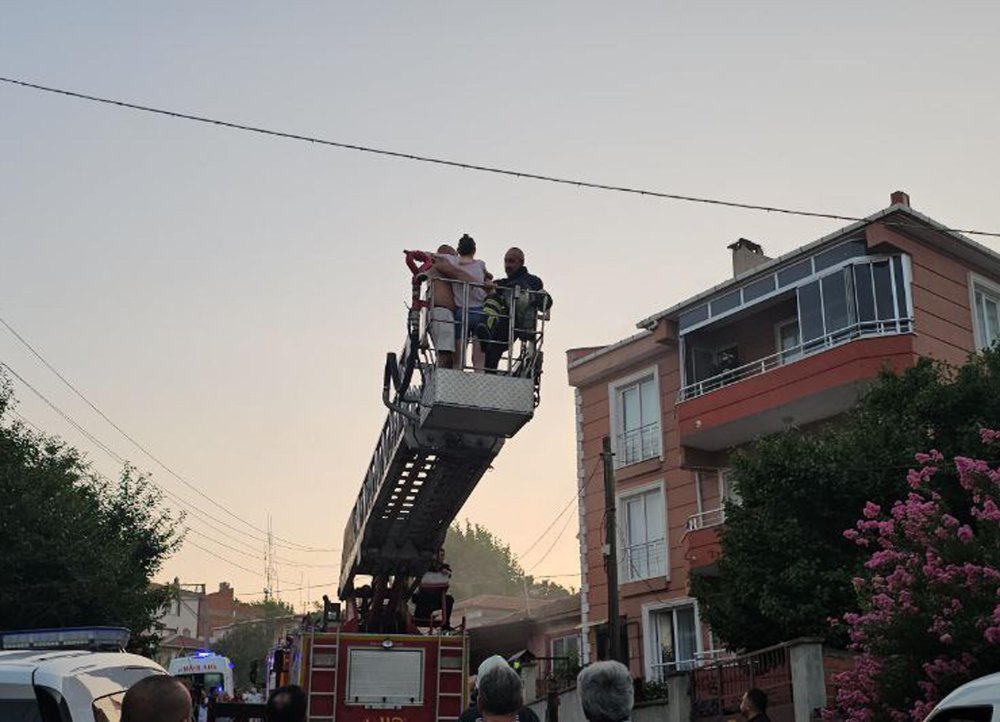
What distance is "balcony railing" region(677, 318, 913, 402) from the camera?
2055cm

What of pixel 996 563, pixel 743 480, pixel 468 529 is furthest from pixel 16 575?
pixel 468 529

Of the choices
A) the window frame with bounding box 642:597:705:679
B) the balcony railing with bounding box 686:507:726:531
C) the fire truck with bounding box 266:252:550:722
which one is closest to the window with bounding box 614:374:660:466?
the balcony railing with bounding box 686:507:726:531

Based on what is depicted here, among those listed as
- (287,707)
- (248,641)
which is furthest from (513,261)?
(248,641)

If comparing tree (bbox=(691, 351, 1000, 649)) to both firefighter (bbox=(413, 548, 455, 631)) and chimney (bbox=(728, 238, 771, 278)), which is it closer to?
firefighter (bbox=(413, 548, 455, 631))

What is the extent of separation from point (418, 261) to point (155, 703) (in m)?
7.56

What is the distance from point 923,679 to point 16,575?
15718mm

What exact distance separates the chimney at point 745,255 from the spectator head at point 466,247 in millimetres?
17007

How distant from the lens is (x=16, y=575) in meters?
20.5

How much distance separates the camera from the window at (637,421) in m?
26.4

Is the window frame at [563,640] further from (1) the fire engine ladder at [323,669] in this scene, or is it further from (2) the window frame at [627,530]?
(1) the fire engine ladder at [323,669]

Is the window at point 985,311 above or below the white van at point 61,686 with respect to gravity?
above

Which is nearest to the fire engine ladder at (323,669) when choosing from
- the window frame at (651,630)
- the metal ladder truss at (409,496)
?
the metal ladder truss at (409,496)

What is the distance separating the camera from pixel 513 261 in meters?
11.3

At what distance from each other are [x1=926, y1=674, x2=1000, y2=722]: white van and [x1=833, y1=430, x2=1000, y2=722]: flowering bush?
20.1 feet
